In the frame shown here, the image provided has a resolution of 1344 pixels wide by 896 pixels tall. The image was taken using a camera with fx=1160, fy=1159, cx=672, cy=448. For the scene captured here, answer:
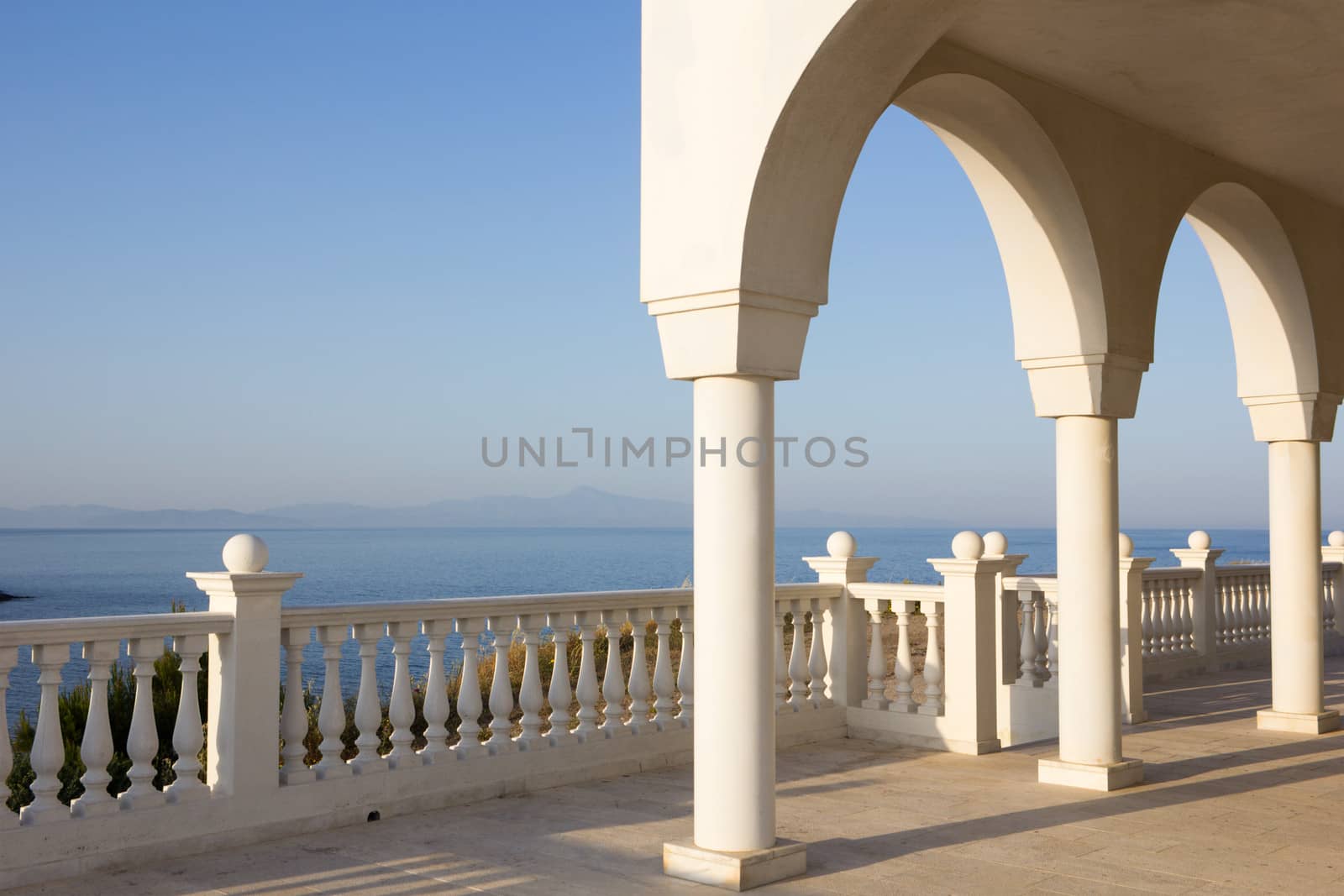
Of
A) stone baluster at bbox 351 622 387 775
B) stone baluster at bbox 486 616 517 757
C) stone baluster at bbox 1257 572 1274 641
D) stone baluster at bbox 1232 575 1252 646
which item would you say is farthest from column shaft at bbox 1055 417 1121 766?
stone baluster at bbox 1257 572 1274 641

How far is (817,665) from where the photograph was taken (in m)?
7.07

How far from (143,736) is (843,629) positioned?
4142 millimetres

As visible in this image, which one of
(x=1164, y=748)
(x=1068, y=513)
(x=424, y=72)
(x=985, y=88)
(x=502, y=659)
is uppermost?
(x=424, y=72)

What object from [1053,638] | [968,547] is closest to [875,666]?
[968,547]

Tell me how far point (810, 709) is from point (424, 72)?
2716 cm

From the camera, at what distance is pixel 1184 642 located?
10.6m

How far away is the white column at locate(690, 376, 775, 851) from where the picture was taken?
411cm

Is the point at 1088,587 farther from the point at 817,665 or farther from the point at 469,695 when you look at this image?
the point at 469,695

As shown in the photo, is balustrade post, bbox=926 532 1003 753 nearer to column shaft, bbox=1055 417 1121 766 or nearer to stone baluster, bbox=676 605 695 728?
column shaft, bbox=1055 417 1121 766

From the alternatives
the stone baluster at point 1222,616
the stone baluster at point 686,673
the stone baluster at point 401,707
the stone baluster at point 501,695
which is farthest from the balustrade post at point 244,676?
the stone baluster at point 1222,616

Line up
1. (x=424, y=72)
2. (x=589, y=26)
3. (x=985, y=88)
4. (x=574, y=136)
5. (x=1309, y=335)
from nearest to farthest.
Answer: (x=985, y=88) → (x=1309, y=335) → (x=589, y=26) → (x=574, y=136) → (x=424, y=72)

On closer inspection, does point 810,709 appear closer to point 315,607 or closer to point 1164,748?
point 1164,748

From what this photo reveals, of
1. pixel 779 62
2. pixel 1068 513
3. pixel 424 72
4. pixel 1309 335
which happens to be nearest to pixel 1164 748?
pixel 1068 513

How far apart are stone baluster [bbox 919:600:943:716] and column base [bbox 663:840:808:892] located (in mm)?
2828
